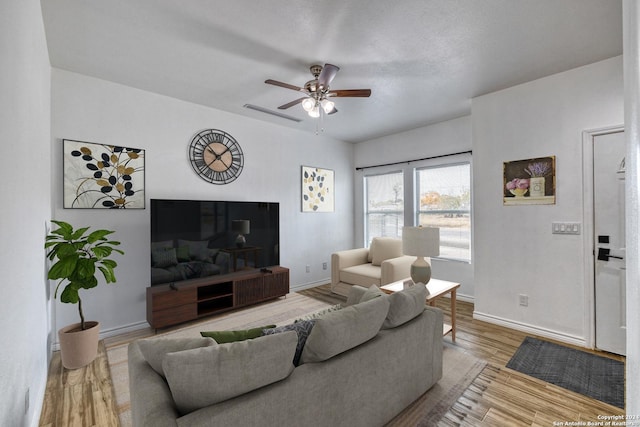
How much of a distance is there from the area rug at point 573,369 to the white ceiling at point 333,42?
2612 millimetres

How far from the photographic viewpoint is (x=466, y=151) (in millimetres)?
3887

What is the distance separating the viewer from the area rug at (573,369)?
A: 6.47 feet

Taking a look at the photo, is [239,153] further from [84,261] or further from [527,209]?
[527,209]

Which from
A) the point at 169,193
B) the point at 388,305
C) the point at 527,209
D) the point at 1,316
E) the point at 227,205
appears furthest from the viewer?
the point at 227,205

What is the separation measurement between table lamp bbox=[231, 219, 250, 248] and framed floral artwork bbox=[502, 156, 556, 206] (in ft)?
10.2

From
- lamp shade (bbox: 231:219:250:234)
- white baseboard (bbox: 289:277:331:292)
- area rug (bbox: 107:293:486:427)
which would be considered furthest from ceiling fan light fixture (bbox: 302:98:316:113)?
white baseboard (bbox: 289:277:331:292)

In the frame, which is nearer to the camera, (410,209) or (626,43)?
(626,43)

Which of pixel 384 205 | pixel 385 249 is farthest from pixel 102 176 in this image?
pixel 384 205

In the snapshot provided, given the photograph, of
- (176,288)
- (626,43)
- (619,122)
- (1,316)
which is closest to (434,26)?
(626,43)

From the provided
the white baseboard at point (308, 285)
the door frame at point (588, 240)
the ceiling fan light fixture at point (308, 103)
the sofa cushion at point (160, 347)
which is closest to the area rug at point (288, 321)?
the white baseboard at point (308, 285)

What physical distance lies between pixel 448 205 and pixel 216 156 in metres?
3.39

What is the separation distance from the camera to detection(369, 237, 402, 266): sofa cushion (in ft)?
13.3

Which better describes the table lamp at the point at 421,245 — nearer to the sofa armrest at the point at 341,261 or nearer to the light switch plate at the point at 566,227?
the light switch plate at the point at 566,227

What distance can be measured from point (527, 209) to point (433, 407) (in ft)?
7.38
